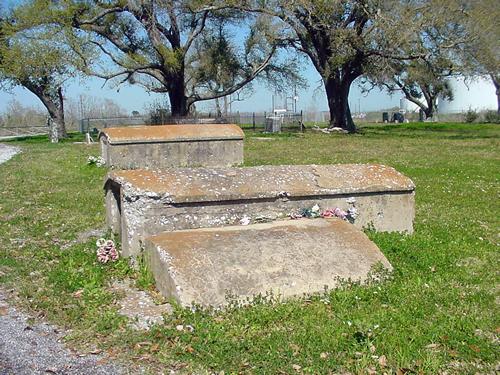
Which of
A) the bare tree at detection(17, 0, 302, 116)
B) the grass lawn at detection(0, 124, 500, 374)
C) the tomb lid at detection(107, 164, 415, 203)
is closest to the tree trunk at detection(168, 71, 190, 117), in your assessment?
the bare tree at detection(17, 0, 302, 116)

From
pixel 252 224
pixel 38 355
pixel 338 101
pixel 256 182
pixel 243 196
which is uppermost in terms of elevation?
pixel 338 101

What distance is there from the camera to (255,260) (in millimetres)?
5078

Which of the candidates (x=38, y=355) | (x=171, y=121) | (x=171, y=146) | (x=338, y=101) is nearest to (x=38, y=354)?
(x=38, y=355)

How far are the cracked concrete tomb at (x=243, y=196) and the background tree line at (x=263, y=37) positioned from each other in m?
21.4

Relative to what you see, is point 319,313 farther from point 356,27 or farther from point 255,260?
point 356,27

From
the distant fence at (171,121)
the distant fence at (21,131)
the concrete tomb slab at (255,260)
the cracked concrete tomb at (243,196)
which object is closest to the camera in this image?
the concrete tomb slab at (255,260)

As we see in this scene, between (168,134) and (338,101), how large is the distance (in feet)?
68.1

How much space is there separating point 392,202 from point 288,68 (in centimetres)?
3242

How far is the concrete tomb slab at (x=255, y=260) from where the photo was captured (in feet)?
15.7

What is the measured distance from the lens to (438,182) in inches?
490

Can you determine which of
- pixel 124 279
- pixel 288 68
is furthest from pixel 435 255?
pixel 288 68

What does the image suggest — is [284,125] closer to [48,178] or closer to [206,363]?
[48,178]

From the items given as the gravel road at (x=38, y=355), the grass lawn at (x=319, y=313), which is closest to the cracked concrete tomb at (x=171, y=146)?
the grass lawn at (x=319, y=313)

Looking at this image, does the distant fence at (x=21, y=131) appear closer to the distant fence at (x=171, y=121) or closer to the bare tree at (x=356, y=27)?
the distant fence at (x=171, y=121)
